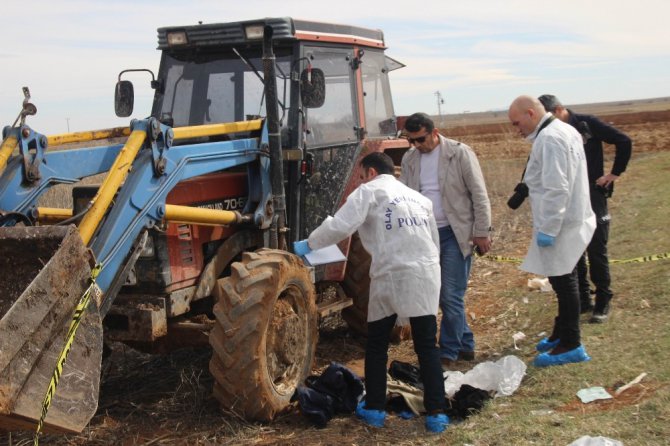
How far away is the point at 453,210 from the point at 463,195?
0.15 metres

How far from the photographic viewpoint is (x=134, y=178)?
5035 mm

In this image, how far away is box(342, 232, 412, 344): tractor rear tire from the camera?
7.28 meters

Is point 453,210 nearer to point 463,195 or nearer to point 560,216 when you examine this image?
point 463,195

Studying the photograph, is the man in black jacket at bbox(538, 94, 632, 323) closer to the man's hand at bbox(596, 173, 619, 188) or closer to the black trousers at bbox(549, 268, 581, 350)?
the man's hand at bbox(596, 173, 619, 188)

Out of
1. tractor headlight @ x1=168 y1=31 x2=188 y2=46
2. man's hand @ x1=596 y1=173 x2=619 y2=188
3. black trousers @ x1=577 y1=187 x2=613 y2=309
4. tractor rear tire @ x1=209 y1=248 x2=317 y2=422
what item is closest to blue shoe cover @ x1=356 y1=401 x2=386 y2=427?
tractor rear tire @ x1=209 y1=248 x2=317 y2=422

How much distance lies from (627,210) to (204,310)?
402 inches

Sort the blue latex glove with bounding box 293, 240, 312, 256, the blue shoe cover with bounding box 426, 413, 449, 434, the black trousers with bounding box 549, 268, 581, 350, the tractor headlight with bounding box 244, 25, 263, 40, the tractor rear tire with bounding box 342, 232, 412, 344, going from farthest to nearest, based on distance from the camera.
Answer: the tractor rear tire with bounding box 342, 232, 412, 344 < the tractor headlight with bounding box 244, 25, 263, 40 < the black trousers with bounding box 549, 268, 581, 350 < the blue latex glove with bounding box 293, 240, 312, 256 < the blue shoe cover with bounding box 426, 413, 449, 434

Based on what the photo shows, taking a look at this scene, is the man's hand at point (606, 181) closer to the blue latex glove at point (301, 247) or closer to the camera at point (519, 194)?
the camera at point (519, 194)

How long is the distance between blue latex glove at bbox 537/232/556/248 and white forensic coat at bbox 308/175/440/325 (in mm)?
1059

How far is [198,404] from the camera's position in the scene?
5715 millimetres

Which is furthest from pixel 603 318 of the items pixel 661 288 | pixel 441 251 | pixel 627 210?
pixel 627 210

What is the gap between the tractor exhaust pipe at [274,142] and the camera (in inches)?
237

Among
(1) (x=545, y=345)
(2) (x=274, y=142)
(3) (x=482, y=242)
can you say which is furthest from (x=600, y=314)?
(2) (x=274, y=142)

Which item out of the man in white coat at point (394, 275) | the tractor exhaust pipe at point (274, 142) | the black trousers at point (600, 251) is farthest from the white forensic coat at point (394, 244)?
the black trousers at point (600, 251)
